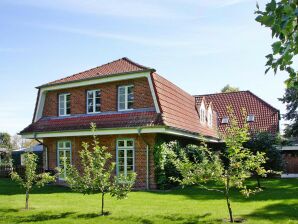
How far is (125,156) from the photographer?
18.7 metres

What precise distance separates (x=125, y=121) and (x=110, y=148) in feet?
6.45

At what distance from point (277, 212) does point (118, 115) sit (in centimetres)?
1039

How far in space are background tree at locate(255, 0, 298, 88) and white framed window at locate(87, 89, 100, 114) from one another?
57.0 ft

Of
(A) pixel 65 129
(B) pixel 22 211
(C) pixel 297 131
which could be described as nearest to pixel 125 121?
(A) pixel 65 129

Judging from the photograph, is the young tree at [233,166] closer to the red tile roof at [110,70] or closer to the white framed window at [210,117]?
the red tile roof at [110,70]

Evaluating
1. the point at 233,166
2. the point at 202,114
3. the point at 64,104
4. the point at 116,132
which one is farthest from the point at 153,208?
the point at 202,114

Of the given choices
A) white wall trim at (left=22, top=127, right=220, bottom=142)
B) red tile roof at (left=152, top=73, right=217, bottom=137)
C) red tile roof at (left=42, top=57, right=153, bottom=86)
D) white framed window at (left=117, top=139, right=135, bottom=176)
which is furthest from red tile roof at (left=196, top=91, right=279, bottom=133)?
white framed window at (left=117, top=139, right=135, bottom=176)

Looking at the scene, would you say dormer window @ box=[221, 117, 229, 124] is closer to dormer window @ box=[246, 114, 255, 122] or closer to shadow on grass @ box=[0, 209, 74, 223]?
dormer window @ box=[246, 114, 255, 122]

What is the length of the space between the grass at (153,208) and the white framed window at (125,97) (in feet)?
18.5

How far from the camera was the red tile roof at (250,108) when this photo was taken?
26.8 meters

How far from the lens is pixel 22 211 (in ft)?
37.8

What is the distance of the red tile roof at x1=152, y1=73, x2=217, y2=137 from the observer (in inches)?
716

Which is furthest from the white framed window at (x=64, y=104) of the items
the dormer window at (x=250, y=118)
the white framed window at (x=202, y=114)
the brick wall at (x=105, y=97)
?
the dormer window at (x=250, y=118)

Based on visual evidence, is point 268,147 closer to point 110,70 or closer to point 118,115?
point 118,115
